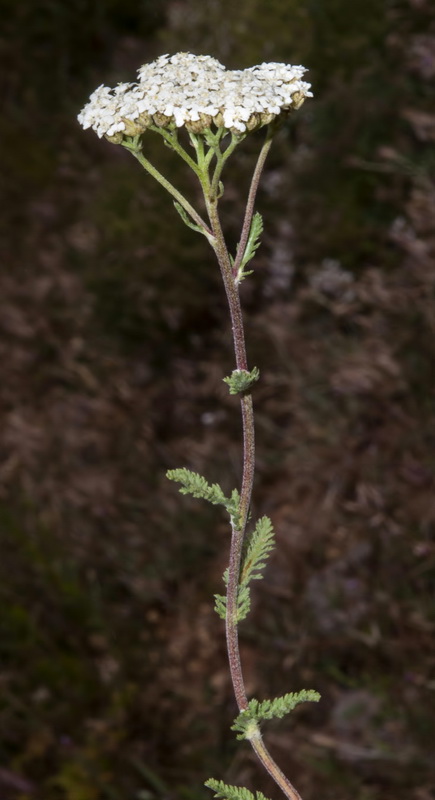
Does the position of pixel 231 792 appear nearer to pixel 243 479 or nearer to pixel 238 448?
pixel 243 479

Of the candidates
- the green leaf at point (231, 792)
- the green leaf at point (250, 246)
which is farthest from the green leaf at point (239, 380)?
the green leaf at point (231, 792)

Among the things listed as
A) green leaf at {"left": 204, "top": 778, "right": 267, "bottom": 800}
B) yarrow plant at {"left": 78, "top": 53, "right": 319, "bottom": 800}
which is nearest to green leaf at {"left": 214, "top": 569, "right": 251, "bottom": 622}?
yarrow plant at {"left": 78, "top": 53, "right": 319, "bottom": 800}

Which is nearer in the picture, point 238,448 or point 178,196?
point 178,196

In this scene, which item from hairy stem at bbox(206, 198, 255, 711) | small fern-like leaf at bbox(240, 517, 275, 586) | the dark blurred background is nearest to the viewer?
hairy stem at bbox(206, 198, 255, 711)

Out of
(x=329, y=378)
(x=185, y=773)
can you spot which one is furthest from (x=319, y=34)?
(x=185, y=773)

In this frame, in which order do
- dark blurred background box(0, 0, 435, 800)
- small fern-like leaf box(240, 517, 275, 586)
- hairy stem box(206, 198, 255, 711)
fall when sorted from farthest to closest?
dark blurred background box(0, 0, 435, 800) → small fern-like leaf box(240, 517, 275, 586) → hairy stem box(206, 198, 255, 711)

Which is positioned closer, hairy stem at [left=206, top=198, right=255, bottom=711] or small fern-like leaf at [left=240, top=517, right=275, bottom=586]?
hairy stem at [left=206, top=198, right=255, bottom=711]

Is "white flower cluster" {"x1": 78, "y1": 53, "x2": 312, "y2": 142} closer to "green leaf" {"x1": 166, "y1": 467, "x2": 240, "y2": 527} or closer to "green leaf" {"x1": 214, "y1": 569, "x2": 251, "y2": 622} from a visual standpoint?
"green leaf" {"x1": 166, "y1": 467, "x2": 240, "y2": 527}

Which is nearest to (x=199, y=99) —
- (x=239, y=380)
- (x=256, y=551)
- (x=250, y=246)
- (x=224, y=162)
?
(x=224, y=162)

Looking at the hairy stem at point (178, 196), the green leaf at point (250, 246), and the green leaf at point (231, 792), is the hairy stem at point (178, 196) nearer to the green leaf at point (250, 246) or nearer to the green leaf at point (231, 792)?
the green leaf at point (250, 246)
